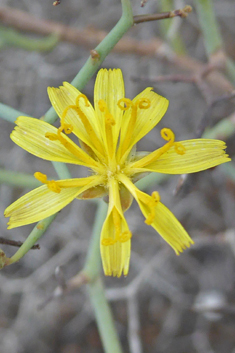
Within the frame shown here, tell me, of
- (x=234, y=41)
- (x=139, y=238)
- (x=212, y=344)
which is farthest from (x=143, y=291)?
(x=234, y=41)

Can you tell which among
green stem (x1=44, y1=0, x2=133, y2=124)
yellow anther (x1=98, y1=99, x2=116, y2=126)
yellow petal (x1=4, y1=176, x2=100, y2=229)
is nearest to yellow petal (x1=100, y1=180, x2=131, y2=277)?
yellow petal (x1=4, y1=176, x2=100, y2=229)

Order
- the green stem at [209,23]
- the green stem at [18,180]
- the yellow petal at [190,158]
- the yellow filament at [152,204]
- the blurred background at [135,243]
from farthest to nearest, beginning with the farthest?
the blurred background at [135,243], the green stem at [209,23], the green stem at [18,180], the yellow petal at [190,158], the yellow filament at [152,204]

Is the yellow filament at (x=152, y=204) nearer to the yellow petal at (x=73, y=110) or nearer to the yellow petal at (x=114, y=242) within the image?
the yellow petal at (x=114, y=242)

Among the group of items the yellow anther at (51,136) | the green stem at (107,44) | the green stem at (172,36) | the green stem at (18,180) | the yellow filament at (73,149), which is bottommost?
the yellow filament at (73,149)

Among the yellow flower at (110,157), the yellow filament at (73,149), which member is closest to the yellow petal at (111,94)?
the yellow flower at (110,157)

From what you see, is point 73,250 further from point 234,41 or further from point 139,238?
point 234,41

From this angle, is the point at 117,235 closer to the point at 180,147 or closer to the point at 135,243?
the point at 180,147

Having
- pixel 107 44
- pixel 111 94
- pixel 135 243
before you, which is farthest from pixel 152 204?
pixel 135 243
